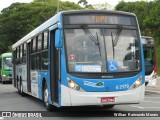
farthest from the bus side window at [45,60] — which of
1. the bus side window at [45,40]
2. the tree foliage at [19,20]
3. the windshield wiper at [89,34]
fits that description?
the tree foliage at [19,20]

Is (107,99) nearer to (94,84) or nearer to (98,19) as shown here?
(94,84)

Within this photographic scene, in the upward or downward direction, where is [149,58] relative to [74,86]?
upward

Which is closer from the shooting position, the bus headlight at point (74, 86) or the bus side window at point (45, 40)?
the bus headlight at point (74, 86)

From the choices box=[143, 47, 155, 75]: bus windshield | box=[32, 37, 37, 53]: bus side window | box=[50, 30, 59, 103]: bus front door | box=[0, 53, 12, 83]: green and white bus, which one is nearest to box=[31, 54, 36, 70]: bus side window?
box=[32, 37, 37, 53]: bus side window

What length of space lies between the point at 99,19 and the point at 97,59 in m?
1.25

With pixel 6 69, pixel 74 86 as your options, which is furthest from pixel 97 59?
pixel 6 69

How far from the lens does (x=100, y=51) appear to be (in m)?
12.1

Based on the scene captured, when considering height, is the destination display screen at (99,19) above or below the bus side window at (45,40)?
above

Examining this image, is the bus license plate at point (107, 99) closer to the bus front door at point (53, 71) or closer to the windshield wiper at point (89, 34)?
the windshield wiper at point (89, 34)

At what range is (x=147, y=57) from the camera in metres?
24.1

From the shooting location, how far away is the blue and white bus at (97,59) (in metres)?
11.9

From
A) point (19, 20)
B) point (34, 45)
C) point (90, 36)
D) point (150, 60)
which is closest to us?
point (90, 36)

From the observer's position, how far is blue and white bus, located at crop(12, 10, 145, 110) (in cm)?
1192

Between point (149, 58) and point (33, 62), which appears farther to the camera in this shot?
point (149, 58)
